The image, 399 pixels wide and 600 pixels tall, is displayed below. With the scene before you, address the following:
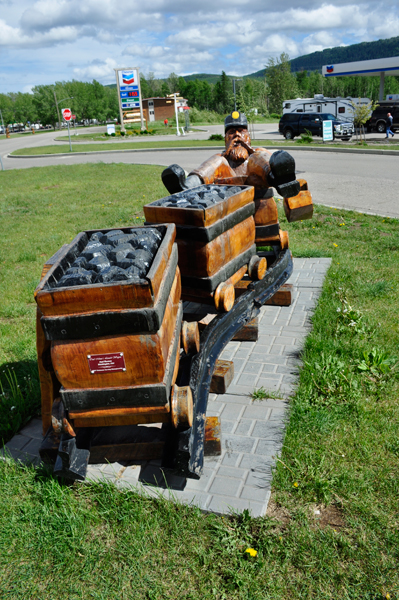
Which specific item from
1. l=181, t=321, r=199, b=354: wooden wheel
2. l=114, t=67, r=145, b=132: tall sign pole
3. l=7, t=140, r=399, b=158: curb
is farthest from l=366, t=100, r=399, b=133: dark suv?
l=181, t=321, r=199, b=354: wooden wheel

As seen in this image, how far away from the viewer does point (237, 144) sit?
14.6 ft

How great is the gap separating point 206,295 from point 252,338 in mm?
1016

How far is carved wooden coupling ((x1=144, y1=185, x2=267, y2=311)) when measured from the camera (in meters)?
3.09

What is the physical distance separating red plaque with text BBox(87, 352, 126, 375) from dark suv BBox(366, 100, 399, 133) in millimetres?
28066

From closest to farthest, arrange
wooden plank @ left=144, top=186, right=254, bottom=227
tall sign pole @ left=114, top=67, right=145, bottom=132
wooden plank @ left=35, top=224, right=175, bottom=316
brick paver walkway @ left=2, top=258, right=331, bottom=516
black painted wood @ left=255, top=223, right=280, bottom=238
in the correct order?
wooden plank @ left=35, top=224, right=175, bottom=316 → brick paver walkway @ left=2, top=258, right=331, bottom=516 → wooden plank @ left=144, top=186, right=254, bottom=227 → black painted wood @ left=255, top=223, right=280, bottom=238 → tall sign pole @ left=114, top=67, right=145, bottom=132

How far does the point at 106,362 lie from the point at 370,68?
1689 inches

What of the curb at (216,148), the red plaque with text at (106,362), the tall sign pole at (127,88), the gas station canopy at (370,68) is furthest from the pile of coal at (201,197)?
the tall sign pole at (127,88)

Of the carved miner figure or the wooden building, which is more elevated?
the wooden building

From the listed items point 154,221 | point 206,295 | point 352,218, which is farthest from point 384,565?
point 352,218

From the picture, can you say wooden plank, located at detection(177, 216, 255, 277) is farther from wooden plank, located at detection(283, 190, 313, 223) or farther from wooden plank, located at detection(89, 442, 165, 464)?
wooden plank, located at detection(89, 442, 165, 464)

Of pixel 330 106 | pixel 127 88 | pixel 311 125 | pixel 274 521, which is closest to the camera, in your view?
pixel 274 521

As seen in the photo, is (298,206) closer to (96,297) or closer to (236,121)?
(236,121)

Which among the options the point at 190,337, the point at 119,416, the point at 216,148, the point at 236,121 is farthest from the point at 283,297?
the point at 216,148

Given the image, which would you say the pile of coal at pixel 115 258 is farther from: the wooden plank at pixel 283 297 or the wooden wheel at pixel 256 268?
the wooden plank at pixel 283 297
